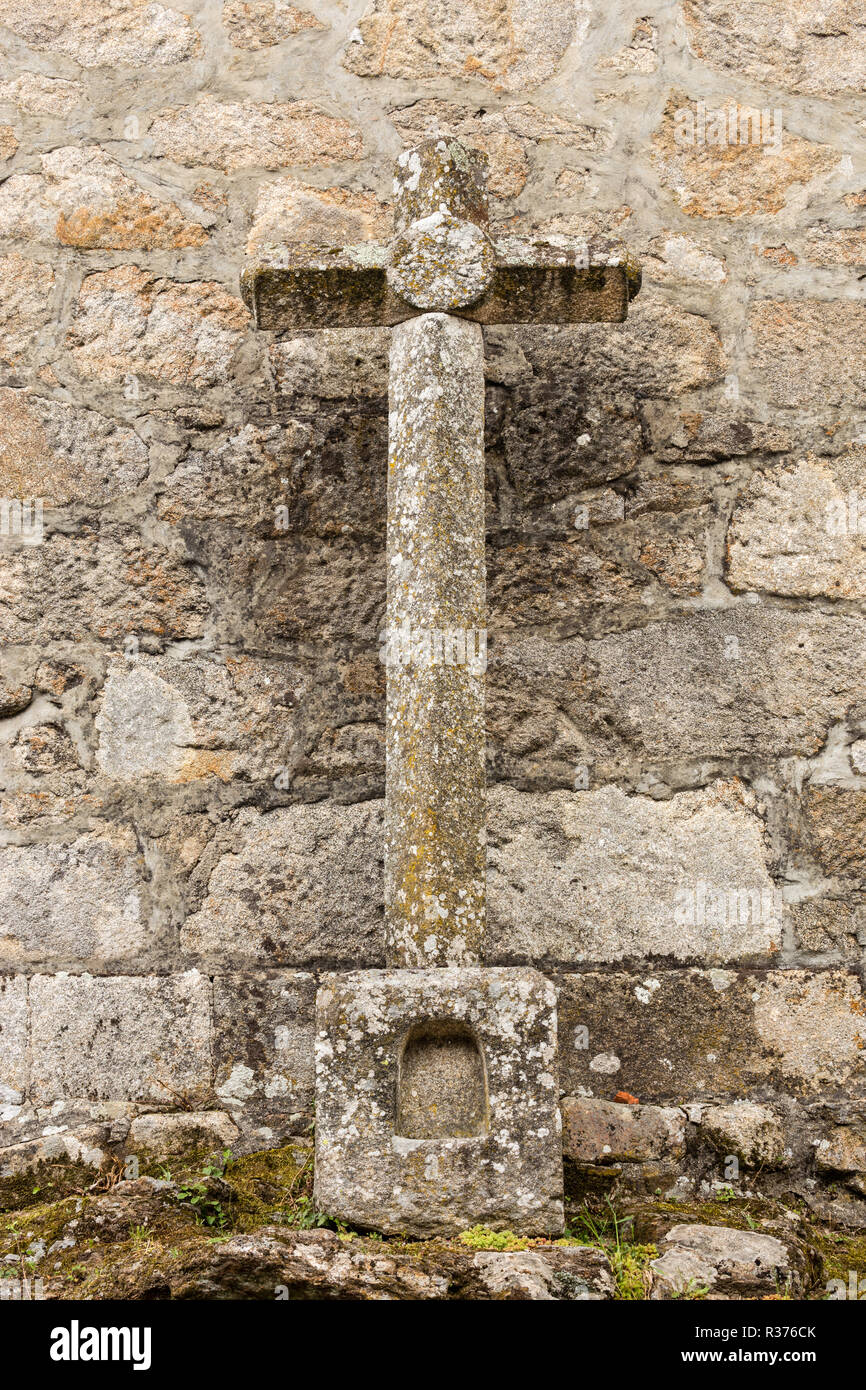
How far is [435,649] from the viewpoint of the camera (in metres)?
2.34

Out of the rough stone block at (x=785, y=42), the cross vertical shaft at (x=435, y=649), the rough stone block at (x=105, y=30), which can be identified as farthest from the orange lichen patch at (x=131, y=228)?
the rough stone block at (x=785, y=42)

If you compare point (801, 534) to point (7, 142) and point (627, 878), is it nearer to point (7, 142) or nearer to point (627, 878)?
point (627, 878)

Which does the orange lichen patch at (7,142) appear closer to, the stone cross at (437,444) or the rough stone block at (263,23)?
the rough stone block at (263,23)

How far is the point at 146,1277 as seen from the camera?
199 cm

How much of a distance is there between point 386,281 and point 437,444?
16.2 inches

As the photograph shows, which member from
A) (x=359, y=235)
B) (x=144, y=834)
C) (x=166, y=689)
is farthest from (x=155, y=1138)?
(x=359, y=235)

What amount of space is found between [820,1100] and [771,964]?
1.06 feet

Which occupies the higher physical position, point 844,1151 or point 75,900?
point 75,900

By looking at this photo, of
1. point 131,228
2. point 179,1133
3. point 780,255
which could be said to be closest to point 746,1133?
point 179,1133

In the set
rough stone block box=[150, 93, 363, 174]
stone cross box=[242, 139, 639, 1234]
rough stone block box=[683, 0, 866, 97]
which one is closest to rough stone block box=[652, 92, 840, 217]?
rough stone block box=[683, 0, 866, 97]

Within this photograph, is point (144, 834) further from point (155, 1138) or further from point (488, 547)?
point (488, 547)

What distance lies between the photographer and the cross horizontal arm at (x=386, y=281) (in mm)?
2537

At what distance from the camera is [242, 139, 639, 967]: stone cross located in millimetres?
2268

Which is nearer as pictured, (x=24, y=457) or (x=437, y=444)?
(x=437, y=444)
